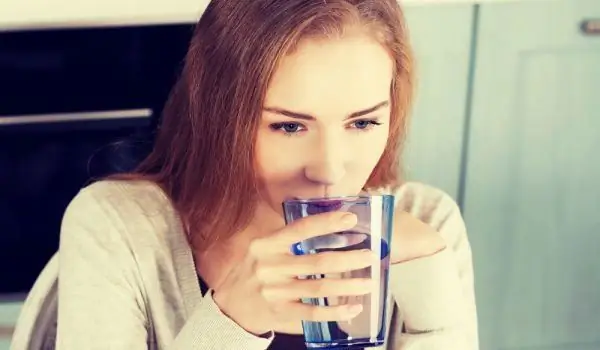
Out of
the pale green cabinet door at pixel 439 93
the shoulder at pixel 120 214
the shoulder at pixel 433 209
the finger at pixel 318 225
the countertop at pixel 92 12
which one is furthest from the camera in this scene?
the pale green cabinet door at pixel 439 93

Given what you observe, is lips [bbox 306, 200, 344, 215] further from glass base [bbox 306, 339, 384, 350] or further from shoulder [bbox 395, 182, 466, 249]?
shoulder [bbox 395, 182, 466, 249]

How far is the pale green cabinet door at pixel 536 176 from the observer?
1.50 metres

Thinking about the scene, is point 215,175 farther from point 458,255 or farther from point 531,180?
point 531,180

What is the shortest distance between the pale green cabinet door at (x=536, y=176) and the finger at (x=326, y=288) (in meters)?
0.81

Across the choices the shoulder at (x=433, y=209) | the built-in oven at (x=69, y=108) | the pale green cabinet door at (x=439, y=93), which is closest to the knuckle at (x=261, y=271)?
the shoulder at (x=433, y=209)

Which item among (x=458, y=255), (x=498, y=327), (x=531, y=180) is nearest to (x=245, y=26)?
(x=458, y=255)

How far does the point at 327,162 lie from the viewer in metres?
0.88

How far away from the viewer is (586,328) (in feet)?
5.63

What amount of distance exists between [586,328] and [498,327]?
7.1 inches

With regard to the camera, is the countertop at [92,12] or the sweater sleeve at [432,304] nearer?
the sweater sleeve at [432,304]

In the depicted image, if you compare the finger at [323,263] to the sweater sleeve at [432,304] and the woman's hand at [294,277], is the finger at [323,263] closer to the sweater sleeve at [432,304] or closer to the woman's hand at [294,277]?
the woman's hand at [294,277]

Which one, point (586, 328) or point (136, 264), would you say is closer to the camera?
point (136, 264)

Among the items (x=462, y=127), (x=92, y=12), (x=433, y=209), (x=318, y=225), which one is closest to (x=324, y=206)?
(x=318, y=225)

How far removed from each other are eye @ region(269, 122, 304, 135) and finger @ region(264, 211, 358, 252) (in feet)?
0.52
